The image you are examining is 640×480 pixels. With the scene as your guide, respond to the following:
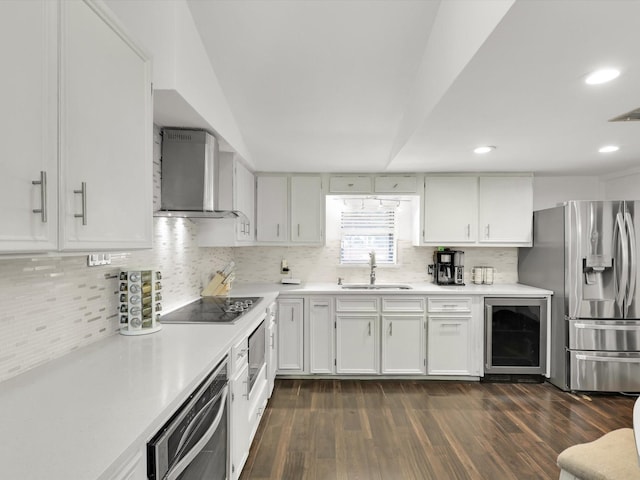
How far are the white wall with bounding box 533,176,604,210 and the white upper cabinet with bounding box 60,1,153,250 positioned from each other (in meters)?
4.21

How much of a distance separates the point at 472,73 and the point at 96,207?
5.44 ft

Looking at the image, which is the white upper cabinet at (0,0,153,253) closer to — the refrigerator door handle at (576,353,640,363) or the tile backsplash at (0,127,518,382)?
the tile backsplash at (0,127,518,382)

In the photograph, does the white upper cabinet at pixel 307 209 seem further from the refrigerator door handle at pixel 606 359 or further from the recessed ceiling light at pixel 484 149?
the refrigerator door handle at pixel 606 359

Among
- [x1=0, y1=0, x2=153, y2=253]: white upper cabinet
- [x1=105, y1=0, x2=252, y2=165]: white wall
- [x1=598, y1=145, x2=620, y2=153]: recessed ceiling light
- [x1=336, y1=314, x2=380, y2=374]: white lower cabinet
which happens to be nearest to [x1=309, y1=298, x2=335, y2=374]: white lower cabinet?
[x1=336, y1=314, x2=380, y2=374]: white lower cabinet

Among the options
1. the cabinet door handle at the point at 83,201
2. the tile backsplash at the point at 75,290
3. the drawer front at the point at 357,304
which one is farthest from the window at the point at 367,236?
the cabinet door handle at the point at 83,201

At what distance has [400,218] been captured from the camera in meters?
4.21

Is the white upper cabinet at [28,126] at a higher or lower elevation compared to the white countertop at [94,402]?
higher

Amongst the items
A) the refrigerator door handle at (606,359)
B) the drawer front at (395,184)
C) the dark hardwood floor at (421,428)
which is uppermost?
the drawer front at (395,184)

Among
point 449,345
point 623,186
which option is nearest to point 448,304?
point 449,345

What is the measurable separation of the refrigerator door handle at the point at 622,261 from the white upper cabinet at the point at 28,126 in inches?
163

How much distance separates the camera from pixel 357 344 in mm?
3529

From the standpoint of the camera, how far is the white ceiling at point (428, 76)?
4.41ft

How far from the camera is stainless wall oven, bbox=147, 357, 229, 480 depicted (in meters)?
1.01

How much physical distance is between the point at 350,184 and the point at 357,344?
1727 millimetres
